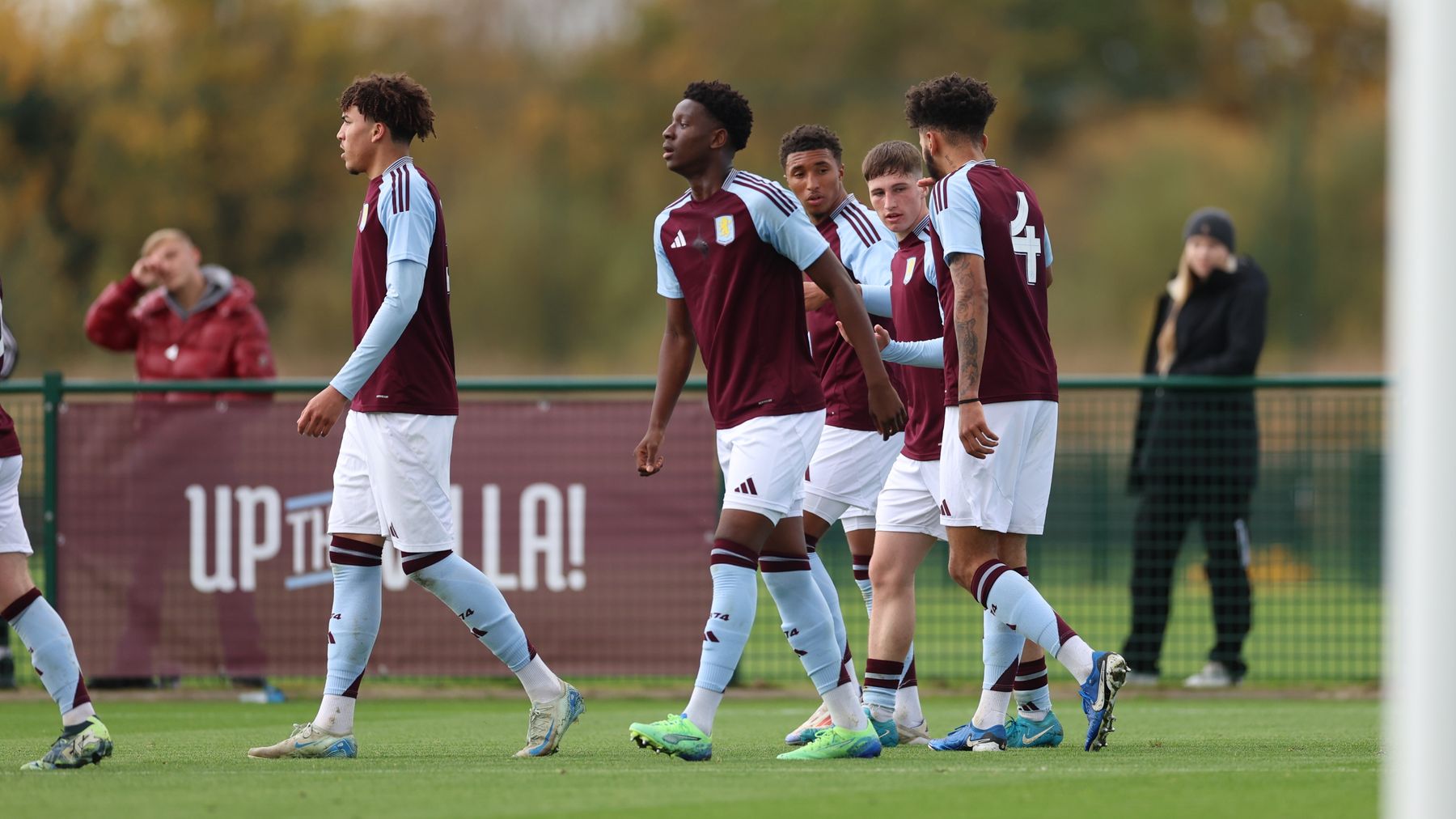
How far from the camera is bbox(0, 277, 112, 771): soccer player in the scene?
19.8 feet

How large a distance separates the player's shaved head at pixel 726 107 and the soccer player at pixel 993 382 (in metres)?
0.68

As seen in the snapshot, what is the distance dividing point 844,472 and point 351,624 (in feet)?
6.54

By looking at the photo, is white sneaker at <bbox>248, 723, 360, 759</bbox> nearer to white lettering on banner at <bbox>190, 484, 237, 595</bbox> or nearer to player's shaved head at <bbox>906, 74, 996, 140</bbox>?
player's shaved head at <bbox>906, 74, 996, 140</bbox>

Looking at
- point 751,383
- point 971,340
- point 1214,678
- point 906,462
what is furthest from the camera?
point 1214,678

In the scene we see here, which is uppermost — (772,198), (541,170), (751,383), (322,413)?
(541,170)

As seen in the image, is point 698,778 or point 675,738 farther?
point 675,738

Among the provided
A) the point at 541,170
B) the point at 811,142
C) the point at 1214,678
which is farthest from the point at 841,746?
the point at 541,170

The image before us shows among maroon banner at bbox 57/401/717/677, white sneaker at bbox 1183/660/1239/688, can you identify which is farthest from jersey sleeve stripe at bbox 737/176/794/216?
white sneaker at bbox 1183/660/1239/688

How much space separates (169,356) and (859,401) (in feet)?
15.8

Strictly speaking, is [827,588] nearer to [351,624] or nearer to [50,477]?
[351,624]

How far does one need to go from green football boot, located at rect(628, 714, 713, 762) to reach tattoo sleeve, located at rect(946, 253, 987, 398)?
145cm

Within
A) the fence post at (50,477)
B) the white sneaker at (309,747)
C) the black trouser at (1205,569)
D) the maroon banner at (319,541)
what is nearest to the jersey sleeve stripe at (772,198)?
the white sneaker at (309,747)

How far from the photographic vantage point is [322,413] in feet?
19.8

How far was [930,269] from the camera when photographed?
22.7 ft
